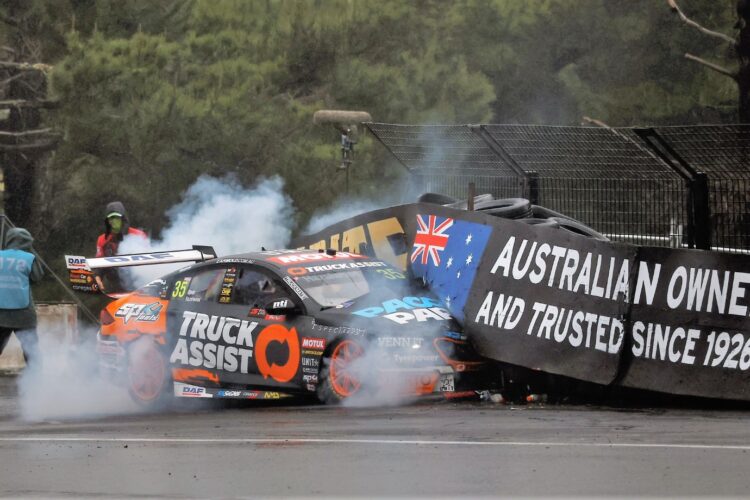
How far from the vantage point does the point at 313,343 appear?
39.0ft

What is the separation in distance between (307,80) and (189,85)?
9.70ft

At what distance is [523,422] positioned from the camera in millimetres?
10328

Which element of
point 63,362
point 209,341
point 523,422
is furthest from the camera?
point 63,362

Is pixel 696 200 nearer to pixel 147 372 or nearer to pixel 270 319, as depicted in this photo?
pixel 270 319

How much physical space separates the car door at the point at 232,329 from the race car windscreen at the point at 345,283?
226 mm

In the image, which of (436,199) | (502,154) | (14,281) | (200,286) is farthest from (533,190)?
(14,281)

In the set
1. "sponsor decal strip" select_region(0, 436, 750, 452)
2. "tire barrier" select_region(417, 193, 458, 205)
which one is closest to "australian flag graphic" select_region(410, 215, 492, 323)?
"tire barrier" select_region(417, 193, 458, 205)

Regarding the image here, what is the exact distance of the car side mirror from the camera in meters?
12.0

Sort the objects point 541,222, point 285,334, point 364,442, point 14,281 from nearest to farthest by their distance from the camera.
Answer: point 364,442, point 285,334, point 541,222, point 14,281

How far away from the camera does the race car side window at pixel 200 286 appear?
42.5 ft

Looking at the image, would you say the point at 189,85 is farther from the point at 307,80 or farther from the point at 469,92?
the point at 469,92

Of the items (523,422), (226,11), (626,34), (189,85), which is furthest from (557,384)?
(626,34)

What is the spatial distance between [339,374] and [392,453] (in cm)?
310

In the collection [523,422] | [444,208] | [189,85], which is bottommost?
[523,422]
